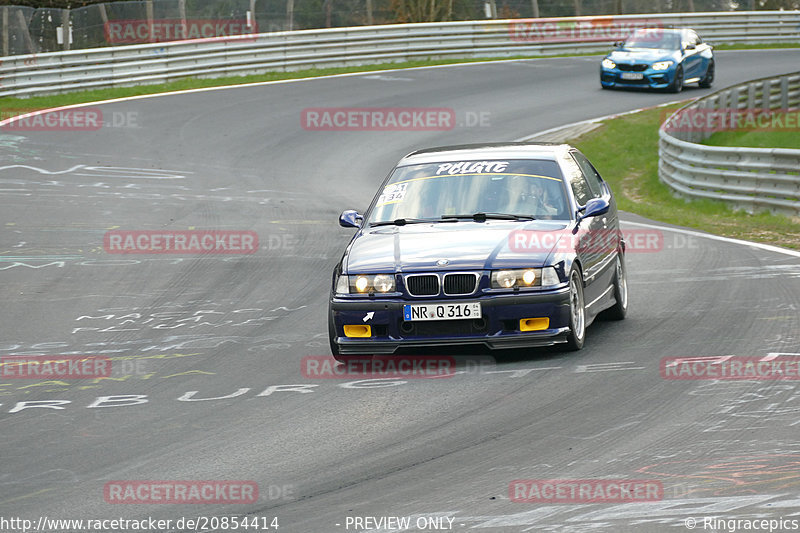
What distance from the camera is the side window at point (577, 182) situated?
985 cm

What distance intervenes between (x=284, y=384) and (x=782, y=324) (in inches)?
152

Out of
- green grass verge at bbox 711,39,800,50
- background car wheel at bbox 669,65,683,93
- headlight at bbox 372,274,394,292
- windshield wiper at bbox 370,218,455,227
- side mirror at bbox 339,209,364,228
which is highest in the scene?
windshield wiper at bbox 370,218,455,227

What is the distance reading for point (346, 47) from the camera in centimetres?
3372

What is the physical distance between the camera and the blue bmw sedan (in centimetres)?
841

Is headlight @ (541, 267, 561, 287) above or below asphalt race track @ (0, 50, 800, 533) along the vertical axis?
above

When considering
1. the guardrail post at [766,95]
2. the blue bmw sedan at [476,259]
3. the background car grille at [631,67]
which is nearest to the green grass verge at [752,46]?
the background car grille at [631,67]

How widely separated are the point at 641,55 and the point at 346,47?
7.88 metres

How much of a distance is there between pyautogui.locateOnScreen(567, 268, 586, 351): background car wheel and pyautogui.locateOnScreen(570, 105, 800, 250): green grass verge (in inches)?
229

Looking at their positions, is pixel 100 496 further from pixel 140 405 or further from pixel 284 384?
pixel 284 384

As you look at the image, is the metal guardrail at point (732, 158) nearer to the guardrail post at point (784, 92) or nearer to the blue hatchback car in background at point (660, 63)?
the guardrail post at point (784, 92)

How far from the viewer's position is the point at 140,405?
7.83m

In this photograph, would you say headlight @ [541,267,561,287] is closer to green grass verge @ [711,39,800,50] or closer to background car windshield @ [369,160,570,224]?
background car windshield @ [369,160,570,224]

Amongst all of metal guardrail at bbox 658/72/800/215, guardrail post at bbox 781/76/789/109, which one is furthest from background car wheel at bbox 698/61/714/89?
metal guardrail at bbox 658/72/800/215

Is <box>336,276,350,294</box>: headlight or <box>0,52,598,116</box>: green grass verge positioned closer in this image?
<box>336,276,350,294</box>: headlight
